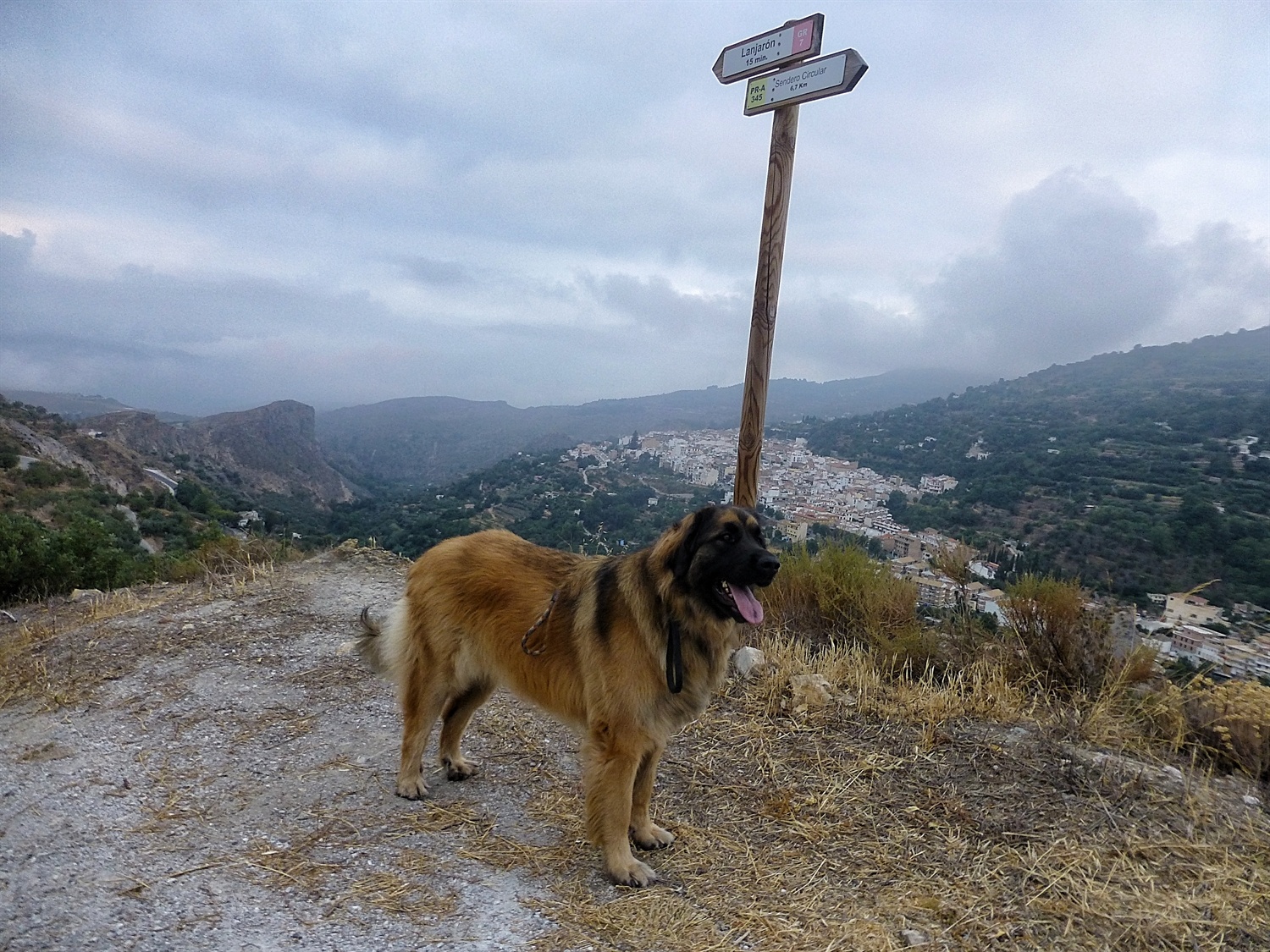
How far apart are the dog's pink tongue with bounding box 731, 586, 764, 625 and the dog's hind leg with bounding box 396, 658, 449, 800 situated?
1933 millimetres

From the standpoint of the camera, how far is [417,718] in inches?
159

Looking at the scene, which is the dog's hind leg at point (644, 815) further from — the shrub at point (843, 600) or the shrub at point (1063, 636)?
the shrub at point (1063, 636)

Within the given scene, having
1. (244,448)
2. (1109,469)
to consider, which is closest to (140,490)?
(244,448)

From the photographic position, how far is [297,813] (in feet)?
12.1

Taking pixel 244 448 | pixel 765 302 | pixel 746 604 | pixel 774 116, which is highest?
pixel 774 116

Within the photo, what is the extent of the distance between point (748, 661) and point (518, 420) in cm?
5671

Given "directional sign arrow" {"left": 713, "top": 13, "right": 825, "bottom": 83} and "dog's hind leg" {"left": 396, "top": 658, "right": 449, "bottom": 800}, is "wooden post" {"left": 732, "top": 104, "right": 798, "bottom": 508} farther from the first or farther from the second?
"dog's hind leg" {"left": 396, "top": 658, "right": 449, "bottom": 800}

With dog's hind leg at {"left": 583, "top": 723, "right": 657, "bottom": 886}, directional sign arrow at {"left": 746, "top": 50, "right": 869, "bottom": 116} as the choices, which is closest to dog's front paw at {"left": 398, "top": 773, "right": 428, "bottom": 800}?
dog's hind leg at {"left": 583, "top": 723, "right": 657, "bottom": 886}

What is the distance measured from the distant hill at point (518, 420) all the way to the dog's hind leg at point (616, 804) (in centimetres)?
334

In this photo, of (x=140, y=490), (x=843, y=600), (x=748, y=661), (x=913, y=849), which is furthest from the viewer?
(x=140, y=490)

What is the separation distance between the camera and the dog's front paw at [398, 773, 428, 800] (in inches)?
157

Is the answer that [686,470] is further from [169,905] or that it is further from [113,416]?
[113,416]

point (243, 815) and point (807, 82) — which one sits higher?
point (807, 82)

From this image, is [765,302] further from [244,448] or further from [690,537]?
[244,448]
